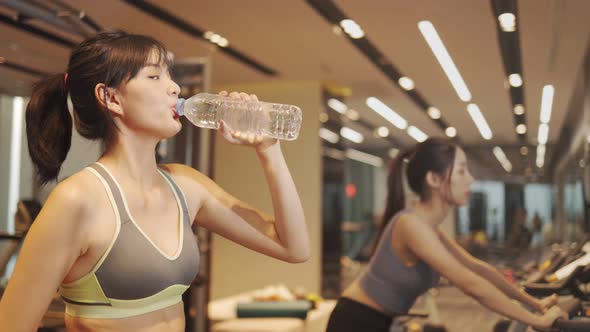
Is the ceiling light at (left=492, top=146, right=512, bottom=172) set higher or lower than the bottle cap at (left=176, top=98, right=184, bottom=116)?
higher

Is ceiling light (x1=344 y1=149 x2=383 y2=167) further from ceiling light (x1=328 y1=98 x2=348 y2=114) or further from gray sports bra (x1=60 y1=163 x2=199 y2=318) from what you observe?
gray sports bra (x1=60 y1=163 x2=199 y2=318)

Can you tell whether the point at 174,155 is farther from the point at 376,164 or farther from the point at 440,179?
the point at 376,164

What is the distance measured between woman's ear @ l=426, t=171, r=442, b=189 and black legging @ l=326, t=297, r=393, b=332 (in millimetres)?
475

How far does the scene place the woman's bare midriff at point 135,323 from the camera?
1.17 meters

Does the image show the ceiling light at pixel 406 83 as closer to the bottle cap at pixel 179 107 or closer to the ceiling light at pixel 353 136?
the ceiling light at pixel 353 136

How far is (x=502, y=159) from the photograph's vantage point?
5.04 m

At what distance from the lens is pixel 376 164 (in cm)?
1555

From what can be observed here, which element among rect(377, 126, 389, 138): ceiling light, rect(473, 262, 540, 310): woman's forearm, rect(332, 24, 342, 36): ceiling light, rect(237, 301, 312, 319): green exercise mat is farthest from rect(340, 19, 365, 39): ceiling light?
rect(377, 126, 389, 138): ceiling light

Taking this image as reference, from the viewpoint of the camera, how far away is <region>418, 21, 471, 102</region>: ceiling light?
5266mm

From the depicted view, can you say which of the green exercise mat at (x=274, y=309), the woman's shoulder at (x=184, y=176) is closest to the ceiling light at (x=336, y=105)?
the green exercise mat at (x=274, y=309)

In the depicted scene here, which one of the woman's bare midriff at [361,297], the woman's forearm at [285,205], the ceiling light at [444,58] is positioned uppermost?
the ceiling light at [444,58]

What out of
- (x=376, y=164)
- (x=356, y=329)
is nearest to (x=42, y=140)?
(x=356, y=329)

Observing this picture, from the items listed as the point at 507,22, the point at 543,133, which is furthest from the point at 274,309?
the point at 507,22

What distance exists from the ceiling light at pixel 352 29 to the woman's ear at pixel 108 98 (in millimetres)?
4113
